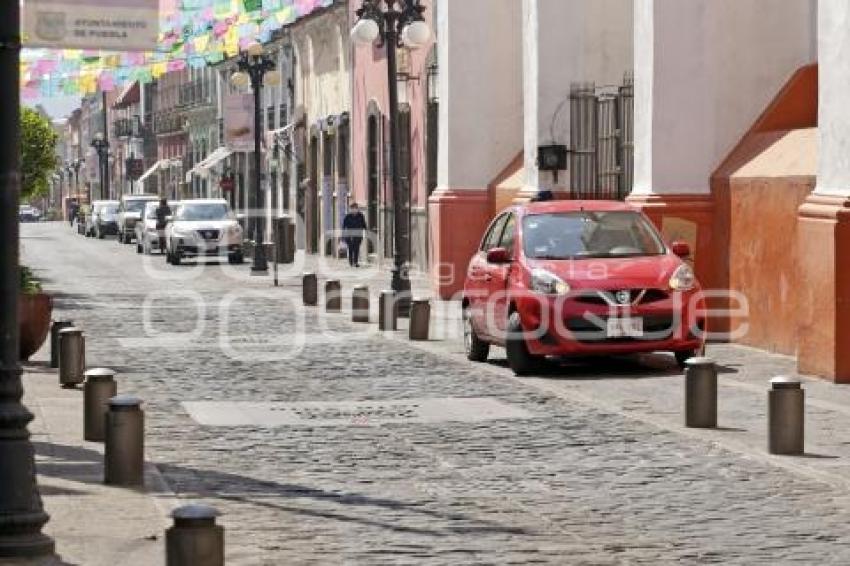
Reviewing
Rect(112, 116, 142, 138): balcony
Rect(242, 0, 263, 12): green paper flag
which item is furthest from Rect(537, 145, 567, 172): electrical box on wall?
Rect(112, 116, 142, 138): balcony

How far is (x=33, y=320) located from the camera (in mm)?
19625

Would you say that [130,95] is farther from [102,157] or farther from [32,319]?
[32,319]

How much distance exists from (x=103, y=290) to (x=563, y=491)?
2824 centimetres

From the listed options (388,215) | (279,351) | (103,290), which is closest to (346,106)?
(388,215)

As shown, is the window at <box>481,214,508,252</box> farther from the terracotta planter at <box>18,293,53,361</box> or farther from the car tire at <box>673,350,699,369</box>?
the terracotta planter at <box>18,293,53,361</box>

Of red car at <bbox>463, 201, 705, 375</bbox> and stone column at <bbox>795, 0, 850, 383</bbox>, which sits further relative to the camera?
red car at <bbox>463, 201, 705, 375</bbox>

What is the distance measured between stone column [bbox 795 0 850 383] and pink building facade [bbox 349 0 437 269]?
24.0 meters

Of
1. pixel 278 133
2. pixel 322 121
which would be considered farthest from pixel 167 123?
pixel 322 121

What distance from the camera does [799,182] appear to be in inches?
809

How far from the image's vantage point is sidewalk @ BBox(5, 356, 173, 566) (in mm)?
8703

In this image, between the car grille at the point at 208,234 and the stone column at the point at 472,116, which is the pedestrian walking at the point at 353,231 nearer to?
the car grille at the point at 208,234

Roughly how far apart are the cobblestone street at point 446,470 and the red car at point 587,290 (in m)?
0.42

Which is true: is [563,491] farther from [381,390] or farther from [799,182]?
[799,182]

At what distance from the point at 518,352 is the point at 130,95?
378ft
